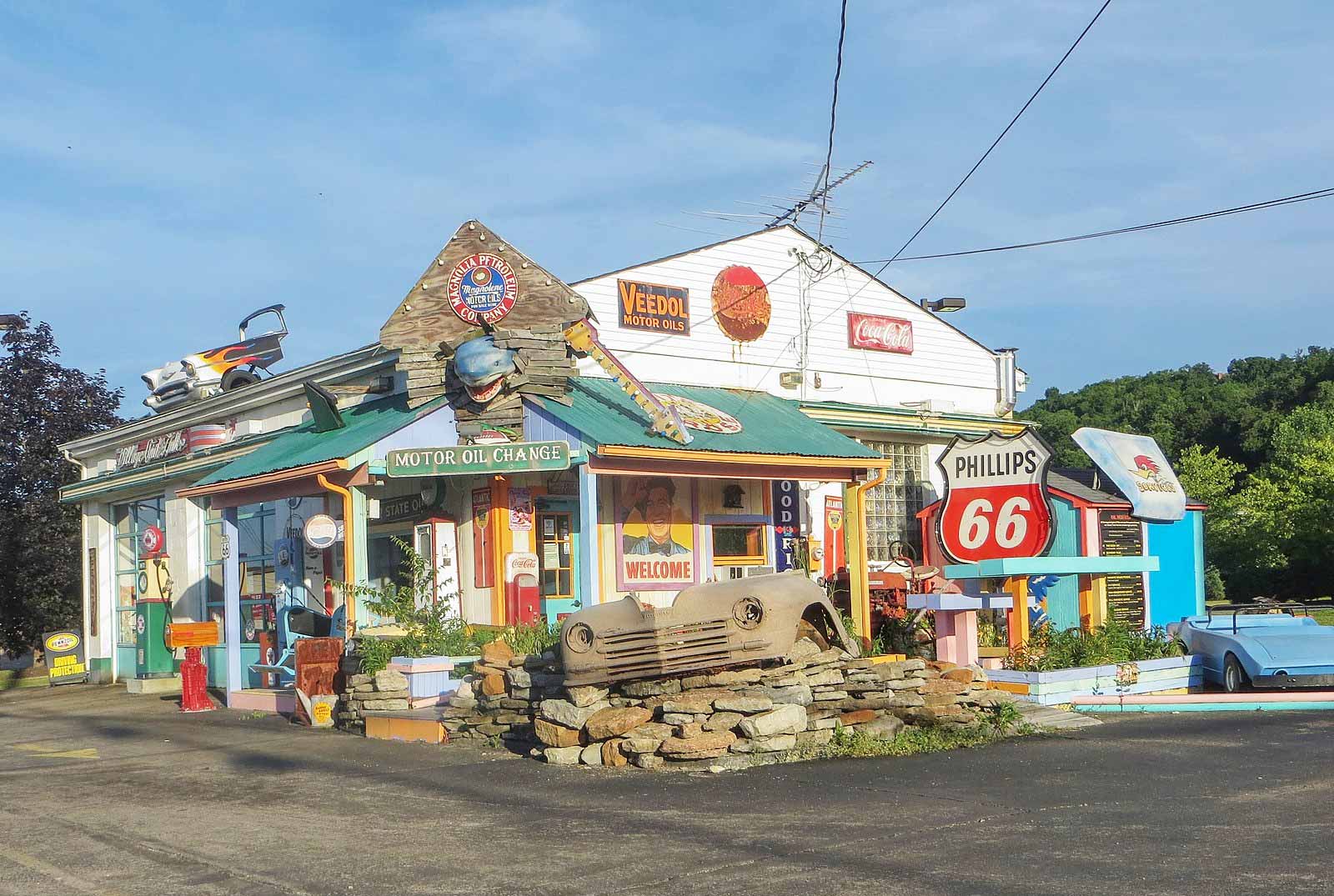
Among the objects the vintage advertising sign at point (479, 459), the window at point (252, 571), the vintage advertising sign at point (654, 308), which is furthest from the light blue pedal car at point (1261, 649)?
the window at point (252, 571)

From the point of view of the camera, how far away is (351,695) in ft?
48.4

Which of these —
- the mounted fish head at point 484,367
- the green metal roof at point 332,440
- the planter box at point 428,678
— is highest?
the mounted fish head at point 484,367

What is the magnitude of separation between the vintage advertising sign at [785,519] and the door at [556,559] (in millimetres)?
3107

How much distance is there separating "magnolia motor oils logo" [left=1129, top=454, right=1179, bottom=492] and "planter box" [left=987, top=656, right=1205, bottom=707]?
3.55 m

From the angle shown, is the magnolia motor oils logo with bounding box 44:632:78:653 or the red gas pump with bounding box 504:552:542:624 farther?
the magnolia motor oils logo with bounding box 44:632:78:653

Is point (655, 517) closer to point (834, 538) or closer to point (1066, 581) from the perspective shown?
point (834, 538)

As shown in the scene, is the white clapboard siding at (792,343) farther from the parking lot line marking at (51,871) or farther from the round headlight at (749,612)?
the parking lot line marking at (51,871)

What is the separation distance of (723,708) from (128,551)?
18.5 metres

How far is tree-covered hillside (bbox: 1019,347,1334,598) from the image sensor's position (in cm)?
4472

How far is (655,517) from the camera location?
59.6 ft

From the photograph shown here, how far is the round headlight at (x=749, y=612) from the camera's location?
11.4m

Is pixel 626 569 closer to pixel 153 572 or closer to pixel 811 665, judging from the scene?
pixel 811 665

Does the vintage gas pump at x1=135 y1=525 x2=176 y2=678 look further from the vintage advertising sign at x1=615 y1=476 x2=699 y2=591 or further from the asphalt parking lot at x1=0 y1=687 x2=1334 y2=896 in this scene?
the asphalt parking lot at x1=0 y1=687 x2=1334 y2=896

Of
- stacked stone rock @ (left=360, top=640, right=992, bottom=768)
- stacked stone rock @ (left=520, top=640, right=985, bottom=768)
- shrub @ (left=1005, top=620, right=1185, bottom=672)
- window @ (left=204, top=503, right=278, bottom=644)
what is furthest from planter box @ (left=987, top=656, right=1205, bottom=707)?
window @ (left=204, top=503, right=278, bottom=644)
